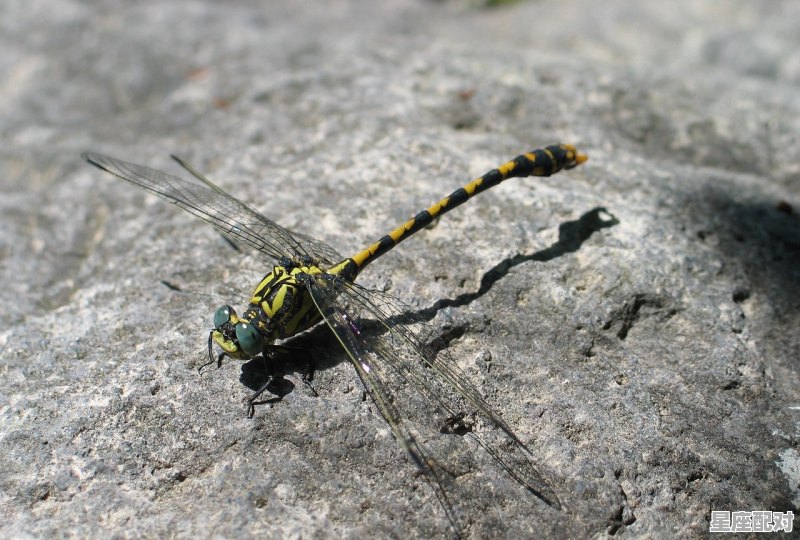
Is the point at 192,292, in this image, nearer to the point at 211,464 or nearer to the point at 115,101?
the point at 211,464

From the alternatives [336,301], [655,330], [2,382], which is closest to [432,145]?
[336,301]

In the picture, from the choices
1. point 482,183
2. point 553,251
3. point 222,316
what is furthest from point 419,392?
point 482,183

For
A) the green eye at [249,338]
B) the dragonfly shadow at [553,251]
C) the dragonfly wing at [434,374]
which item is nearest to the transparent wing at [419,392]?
the dragonfly wing at [434,374]

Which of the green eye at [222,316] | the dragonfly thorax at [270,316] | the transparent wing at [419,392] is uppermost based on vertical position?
the green eye at [222,316]

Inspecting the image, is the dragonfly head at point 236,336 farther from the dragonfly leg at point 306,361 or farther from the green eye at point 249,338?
the dragonfly leg at point 306,361

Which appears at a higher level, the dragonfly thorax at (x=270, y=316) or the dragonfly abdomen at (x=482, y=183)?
the dragonfly abdomen at (x=482, y=183)

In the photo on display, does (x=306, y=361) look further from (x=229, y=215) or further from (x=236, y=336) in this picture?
(x=229, y=215)

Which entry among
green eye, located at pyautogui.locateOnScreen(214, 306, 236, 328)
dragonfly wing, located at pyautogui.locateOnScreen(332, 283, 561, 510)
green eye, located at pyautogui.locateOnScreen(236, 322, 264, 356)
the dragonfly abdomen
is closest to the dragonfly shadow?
dragonfly wing, located at pyautogui.locateOnScreen(332, 283, 561, 510)
